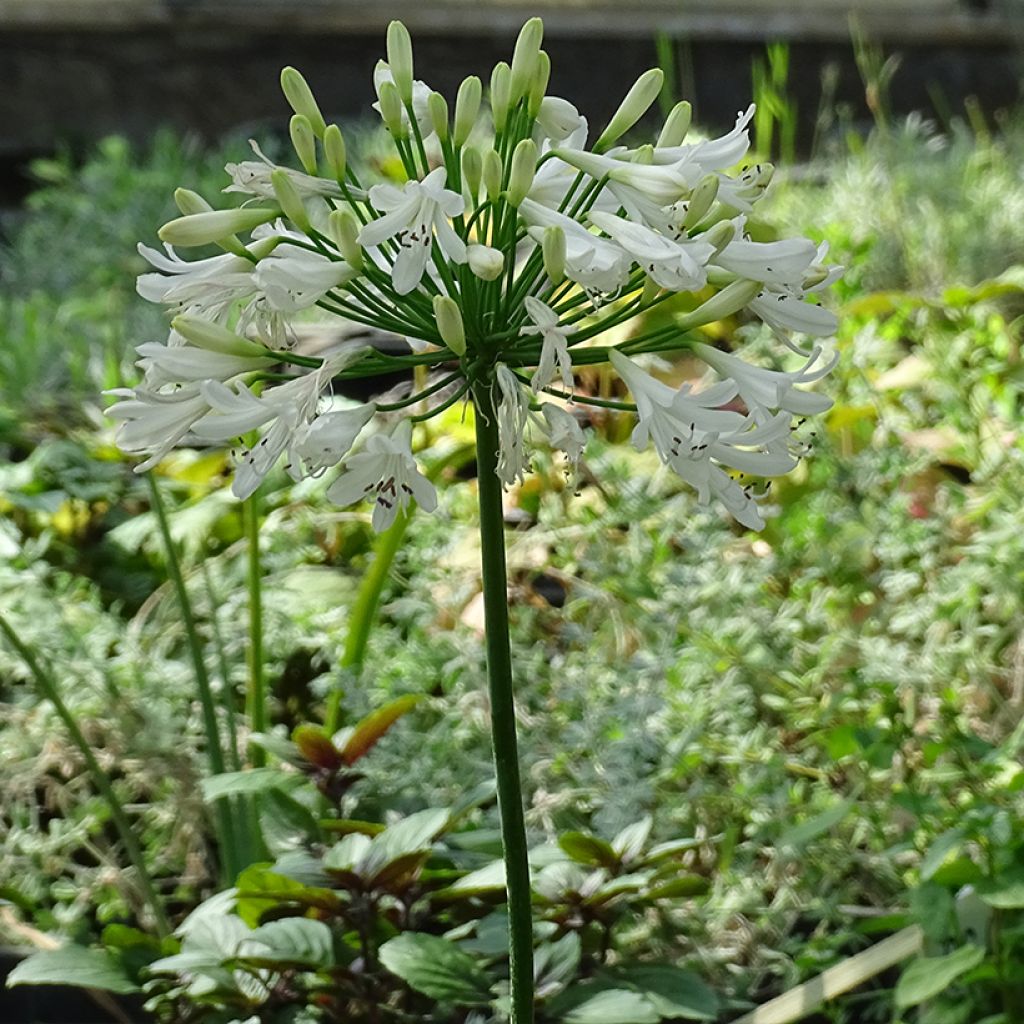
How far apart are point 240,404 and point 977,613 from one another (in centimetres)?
130

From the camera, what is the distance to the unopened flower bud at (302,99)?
86 cm

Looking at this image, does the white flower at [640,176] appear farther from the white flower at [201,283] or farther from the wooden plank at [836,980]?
the wooden plank at [836,980]

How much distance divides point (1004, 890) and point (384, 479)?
0.67m

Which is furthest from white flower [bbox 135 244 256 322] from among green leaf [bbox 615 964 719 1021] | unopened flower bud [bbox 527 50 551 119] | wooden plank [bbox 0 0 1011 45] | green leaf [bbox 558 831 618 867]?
wooden plank [bbox 0 0 1011 45]

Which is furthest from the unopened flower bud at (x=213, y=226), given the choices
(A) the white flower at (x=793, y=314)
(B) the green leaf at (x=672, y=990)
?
(B) the green leaf at (x=672, y=990)

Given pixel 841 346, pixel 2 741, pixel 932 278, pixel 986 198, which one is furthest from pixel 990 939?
pixel 986 198

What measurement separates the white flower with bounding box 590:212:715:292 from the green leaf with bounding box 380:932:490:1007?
1.87ft

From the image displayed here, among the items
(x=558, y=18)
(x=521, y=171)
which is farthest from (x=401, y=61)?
(x=558, y=18)

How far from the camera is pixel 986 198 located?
3549 mm

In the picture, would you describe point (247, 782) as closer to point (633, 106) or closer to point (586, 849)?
point (586, 849)

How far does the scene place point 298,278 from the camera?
0.77 metres

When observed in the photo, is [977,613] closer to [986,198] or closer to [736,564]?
[736,564]

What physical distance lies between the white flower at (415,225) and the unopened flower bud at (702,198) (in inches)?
5.4

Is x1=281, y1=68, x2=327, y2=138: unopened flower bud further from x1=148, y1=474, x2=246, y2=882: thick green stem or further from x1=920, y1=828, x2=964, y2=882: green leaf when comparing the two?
x1=920, y1=828, x2=964, y2=882: green leaf
